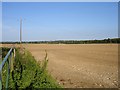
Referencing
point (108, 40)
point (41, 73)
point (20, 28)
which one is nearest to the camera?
point (41, 73)

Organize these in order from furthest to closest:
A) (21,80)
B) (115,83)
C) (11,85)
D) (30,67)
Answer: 1. (115,83)
2. (30,67)
3. (21,80)
4. (11,85)

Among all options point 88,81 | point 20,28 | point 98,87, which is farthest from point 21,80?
point 20,28

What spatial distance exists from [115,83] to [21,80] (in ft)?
15.5

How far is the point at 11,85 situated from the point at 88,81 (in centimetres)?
475

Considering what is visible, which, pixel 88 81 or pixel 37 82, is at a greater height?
pixel 37 82

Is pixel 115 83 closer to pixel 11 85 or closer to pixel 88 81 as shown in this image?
pixel 88 81

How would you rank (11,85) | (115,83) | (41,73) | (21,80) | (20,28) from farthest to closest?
(20,28) → (115,83) → (41,73) → (21,80) → (11,85)

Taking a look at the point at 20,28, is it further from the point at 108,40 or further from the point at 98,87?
the point at 108,40

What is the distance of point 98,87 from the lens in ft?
28.8

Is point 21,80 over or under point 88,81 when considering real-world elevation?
over

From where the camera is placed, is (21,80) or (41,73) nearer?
(21,80)

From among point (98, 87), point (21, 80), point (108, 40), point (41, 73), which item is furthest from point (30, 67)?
point (108, 40)

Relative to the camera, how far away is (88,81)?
9.92m

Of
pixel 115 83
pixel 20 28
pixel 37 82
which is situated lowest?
pixel 115 83
